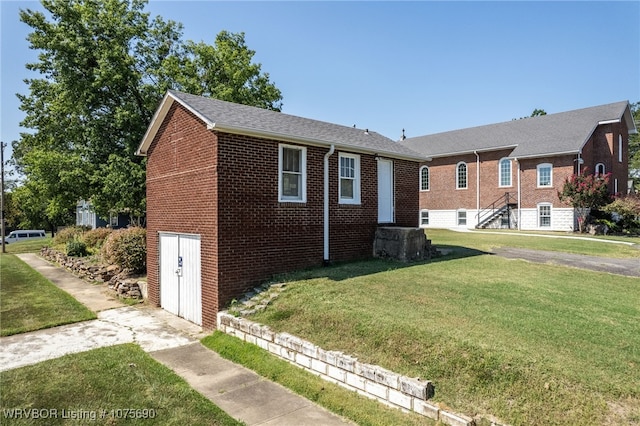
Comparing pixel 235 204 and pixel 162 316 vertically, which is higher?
pixel 235 204

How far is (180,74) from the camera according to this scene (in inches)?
890

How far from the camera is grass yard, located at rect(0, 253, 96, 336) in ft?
30.6

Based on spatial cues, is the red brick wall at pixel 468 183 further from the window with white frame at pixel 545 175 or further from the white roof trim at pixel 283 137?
the white roof trim at pixel 283 137

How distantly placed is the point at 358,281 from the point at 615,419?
18.0ft

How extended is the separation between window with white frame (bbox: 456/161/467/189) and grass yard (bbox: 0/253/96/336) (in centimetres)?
2906

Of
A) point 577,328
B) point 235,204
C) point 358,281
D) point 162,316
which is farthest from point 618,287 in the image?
point 162,316

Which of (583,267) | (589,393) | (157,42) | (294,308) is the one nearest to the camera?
(589,393)

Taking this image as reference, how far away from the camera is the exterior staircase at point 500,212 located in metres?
29.1

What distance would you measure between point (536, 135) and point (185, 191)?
1109 inches

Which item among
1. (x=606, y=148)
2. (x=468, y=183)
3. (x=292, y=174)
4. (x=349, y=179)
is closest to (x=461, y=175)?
(x=468, y=183)

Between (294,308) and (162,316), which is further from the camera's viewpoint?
(162,316)

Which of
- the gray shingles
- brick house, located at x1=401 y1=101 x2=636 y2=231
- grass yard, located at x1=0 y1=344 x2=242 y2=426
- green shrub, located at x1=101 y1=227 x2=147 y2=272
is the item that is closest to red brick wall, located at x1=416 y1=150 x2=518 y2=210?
brick house, located at x1=401 y1=101 x2=636 y2=231

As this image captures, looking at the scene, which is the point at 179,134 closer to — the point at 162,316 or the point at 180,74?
the point at 162,316

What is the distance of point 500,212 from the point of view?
29656 mm
